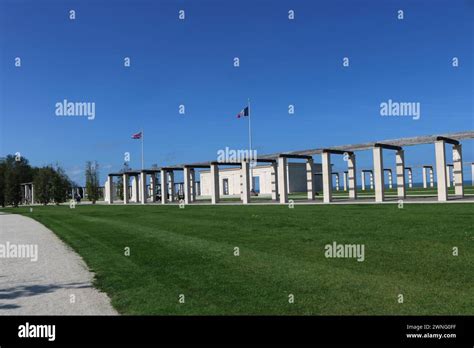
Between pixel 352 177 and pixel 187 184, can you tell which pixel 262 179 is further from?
pixel 352 177

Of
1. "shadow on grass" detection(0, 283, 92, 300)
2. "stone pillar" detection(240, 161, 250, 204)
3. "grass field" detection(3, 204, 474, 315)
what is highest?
"stone pillar" detection(240, 161, 250, 204)

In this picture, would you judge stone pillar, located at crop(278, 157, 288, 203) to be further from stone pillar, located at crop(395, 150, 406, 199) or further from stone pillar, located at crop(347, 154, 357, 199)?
stone pillar, located at crop(395, 150, 406, 199)

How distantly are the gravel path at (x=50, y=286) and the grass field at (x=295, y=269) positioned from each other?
13.6 inches

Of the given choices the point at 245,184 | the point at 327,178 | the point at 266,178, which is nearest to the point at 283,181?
the point at 327,178

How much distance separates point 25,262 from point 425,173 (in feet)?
214

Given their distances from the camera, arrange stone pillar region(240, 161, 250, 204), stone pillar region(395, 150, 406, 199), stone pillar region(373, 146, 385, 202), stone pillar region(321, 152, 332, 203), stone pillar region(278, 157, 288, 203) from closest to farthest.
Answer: stone pillar region(373, 146, 385, 202)
stone pillar region(395, 150, 406, 199)
stone pillar region(321, 152, 332, 203)
stone pillar region(278, 157, 288, 203)
stone pillar region(240, 161, 250, 204)

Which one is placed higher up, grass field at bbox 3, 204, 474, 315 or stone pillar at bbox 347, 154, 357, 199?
stone pillar at bbox 347, 154, 357, 199

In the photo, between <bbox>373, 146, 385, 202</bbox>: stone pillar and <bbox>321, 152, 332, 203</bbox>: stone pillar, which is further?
<bbox>321, 152, 332, 203</bbox>: stone pillar

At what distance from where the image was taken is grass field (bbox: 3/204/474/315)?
273 inches

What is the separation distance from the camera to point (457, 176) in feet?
98.4

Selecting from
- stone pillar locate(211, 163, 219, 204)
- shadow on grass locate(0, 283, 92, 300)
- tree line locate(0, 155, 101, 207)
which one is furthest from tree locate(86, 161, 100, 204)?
shadow on grass locate(0, 283, 92, 300)

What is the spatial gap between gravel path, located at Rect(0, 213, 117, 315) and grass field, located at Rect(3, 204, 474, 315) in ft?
1.13

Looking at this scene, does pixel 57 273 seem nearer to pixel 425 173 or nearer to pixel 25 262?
pixel 25 262
